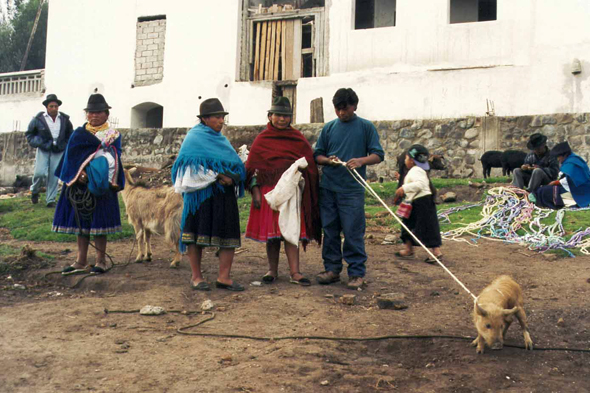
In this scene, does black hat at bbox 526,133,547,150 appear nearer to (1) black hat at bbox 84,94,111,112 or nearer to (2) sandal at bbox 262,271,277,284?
→ (2) sandal at bbox 262,271,277,284

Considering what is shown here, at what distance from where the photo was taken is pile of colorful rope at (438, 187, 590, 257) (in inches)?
318

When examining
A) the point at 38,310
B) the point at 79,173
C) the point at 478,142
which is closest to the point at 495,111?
the point at 478,142

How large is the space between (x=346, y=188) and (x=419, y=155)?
189 centimetres

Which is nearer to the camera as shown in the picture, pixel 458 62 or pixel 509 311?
pixel 509 311

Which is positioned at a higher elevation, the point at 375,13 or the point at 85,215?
the point at 375,13

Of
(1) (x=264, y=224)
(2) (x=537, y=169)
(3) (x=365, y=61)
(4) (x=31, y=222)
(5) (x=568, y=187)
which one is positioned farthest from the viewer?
(3) (x=365, y=61)

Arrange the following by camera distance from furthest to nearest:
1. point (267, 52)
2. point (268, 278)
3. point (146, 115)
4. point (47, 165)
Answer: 1. point (146, 115)
2. point (267, 52)
3. point (47, 165)
4. point (268, 278)

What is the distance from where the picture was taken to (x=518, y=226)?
909 centimetres

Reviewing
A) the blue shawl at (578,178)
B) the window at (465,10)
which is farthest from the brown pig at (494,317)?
the window at (465,10)

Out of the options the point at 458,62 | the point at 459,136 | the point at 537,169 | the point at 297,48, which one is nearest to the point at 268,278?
the point at 537,169

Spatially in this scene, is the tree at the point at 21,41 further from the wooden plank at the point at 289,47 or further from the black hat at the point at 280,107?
the black hat at the point at 280,107

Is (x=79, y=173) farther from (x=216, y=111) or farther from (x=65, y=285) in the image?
(x=216, y=111)

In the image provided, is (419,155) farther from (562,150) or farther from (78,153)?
(78,153)

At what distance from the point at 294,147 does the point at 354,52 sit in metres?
11.9
